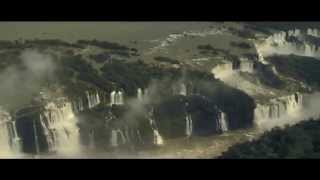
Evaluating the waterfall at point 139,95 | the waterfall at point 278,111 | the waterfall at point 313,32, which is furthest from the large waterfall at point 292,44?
the waterfall at point 139,95

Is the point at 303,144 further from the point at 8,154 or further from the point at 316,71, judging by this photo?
the point at 8,154

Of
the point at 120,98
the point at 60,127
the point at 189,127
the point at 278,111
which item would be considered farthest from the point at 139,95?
the point at 278,111

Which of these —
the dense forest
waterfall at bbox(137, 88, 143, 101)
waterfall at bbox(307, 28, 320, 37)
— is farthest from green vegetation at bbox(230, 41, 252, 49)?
waterfall at bbox(137, 88, 143, 101)

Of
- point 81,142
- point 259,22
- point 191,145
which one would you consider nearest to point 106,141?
→ point 81,142

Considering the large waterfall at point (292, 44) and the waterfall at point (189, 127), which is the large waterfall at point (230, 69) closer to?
the large waterfall at point (292, 44)

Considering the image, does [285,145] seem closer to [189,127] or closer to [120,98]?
[189,127]
